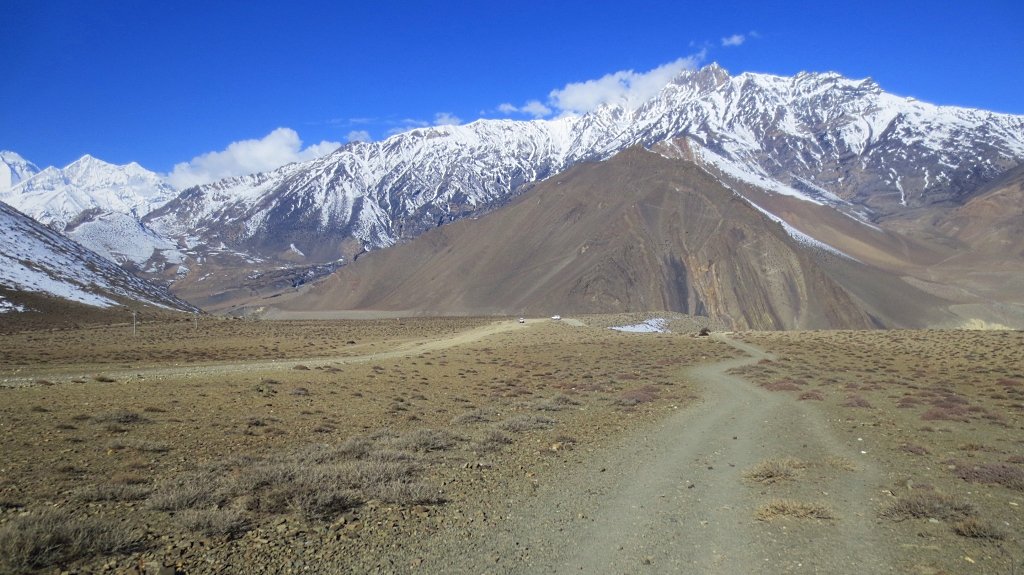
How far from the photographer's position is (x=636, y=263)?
293ft

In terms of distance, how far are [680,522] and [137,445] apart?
28.3 ft

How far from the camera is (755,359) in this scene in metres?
34.0

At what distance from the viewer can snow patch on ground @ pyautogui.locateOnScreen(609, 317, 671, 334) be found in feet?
194

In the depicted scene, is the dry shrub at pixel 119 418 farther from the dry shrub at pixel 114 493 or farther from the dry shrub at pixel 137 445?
the dry shrub at pixel 114 493

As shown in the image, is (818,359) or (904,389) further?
(818,359)

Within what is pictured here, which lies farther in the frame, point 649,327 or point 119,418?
point 649,327

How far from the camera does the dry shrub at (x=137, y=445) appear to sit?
30.0 feet

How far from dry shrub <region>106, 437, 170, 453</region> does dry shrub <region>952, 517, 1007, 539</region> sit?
444 inches

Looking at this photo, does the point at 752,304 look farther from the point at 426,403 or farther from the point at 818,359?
the point at 426,403

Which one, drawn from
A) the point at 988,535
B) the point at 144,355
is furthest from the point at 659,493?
the point at 144,355

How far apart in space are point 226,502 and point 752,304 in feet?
278

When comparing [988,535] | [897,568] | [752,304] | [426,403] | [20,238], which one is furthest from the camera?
[752,304]

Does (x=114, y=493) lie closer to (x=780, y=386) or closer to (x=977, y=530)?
(x=977, y=530)

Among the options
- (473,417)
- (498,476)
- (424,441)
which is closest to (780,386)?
(473,417)
